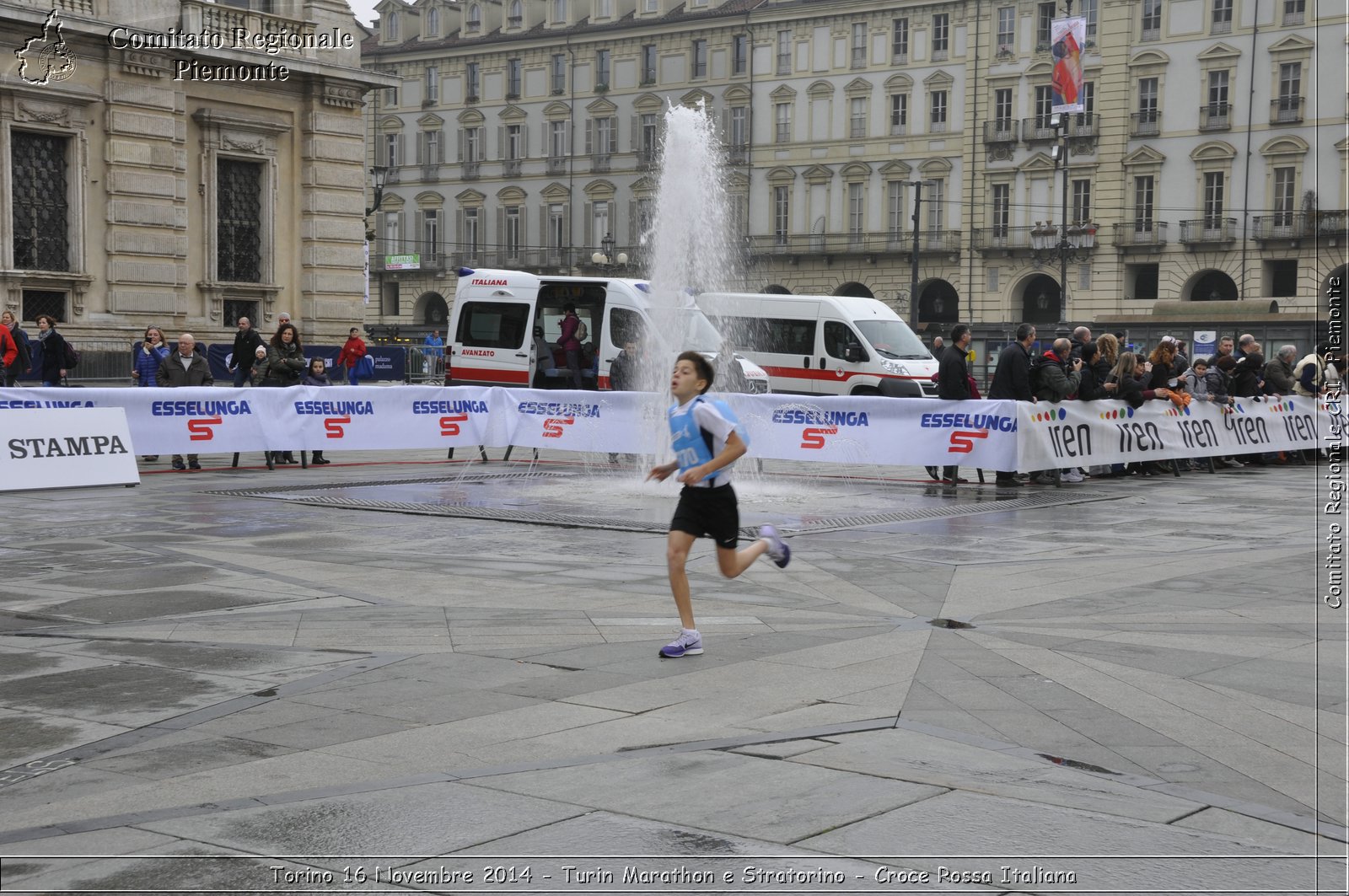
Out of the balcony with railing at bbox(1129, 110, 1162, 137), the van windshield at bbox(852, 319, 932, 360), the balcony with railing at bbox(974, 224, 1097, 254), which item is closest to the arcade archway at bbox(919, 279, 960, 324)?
the balcony with railing at bbox(974, 224, 1097, 254)

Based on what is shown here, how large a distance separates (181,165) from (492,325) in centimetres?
667

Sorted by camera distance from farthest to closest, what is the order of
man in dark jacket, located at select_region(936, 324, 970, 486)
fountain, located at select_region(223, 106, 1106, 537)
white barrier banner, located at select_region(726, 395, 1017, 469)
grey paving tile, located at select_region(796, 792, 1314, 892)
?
1. man in dark jacket, located at select_region(936, 324, 970, 486)
2. white barrier banner, located at select_region(726, 395, 1017, 469)
3. fountain, located at select_region(223, 106, 1106, 537)
4. grey paving tile, located at select_region(796, 792, 1314, 892)

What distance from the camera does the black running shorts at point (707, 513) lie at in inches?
316

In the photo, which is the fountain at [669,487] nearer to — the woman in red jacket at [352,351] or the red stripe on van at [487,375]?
the red stripe on van at [487,375]

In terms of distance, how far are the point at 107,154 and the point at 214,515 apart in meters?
14.9

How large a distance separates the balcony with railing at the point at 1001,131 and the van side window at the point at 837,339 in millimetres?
40250

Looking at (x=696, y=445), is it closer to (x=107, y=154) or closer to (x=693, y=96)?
(x=107, y=154)

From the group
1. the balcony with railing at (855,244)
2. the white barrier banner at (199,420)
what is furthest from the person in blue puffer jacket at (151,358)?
the balcony with railing at (855,244)

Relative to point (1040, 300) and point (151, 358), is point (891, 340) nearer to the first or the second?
point (151, 358)

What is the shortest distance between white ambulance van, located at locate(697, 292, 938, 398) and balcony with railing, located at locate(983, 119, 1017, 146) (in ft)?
127

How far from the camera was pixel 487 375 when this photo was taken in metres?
27.1

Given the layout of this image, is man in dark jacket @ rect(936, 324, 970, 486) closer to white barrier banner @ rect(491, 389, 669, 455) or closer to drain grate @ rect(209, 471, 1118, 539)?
drain grate @ rect(209, 471, 1118, 539)

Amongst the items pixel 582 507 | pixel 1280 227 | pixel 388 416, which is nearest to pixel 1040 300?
pixel 1280 227

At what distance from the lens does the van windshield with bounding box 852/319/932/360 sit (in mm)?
30406
